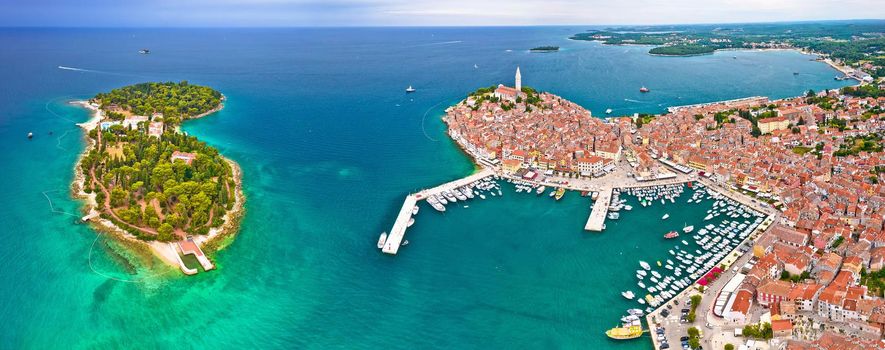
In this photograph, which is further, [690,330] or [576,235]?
[576,235]

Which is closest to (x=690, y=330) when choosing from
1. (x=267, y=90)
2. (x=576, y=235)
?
(x=576, y=235)

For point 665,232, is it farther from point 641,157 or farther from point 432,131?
point 432,131

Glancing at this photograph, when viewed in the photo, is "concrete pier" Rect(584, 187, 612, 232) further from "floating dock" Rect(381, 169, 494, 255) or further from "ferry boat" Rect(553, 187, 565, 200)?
"floating dock" Rect(381, 169, 494, 255)

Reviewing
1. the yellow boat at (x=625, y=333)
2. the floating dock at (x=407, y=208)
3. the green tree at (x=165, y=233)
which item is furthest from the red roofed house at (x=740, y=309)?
the green tree at (x=165, y=233)

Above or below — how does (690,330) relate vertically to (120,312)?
above

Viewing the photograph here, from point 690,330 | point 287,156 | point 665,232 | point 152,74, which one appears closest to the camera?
point 690,330

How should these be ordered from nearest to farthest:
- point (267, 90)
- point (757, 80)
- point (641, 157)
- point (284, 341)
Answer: point (284, 341) < point (641, 157) < point (267, 90) < point (757, 80)

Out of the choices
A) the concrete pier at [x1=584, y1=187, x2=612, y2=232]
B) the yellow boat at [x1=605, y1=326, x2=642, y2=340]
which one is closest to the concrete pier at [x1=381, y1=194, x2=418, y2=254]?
the concrete pier at [x1=584, y1=187, x2=612, y2=232]
